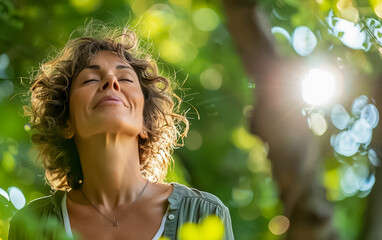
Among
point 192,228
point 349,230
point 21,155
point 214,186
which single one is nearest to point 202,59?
point 214,186

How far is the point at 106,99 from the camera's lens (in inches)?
Answer: 93.4

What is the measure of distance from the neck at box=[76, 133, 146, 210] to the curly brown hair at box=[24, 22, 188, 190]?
0.95ft

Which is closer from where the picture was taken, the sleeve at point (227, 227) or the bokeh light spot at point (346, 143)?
the sleeve at point (227, 227)

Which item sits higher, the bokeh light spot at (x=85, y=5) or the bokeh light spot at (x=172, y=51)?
the bokeh light spot at (x=85, y=5)

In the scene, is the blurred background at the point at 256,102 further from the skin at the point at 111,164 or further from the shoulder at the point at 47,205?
the skin at the point at 111,164

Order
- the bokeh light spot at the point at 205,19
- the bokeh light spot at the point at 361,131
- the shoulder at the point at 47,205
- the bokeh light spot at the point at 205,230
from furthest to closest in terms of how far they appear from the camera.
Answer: the bokeh light spot at the point at 205,19 < the bokeh light spot at the point at 361,131 < the shoulder at the point at 47,205 < the bokeh light spot at the point at 205,230

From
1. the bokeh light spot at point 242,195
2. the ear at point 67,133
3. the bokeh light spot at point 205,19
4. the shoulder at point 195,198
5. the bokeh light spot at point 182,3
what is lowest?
the bokeh light spot at point 242,195

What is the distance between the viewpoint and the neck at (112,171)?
240cm

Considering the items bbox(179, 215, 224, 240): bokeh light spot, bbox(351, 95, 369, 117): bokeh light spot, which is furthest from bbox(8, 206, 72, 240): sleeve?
bbox(351, 95, 369, 117): bokeh light spot

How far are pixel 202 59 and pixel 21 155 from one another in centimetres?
356

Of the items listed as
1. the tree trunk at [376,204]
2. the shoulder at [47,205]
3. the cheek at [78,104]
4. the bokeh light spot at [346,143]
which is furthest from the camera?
the bokeh light spot at [346,143]

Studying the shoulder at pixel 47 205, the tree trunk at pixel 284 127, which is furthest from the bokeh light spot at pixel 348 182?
the shoulder at pixel 47 205

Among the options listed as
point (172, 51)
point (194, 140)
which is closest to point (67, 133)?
point (194, 140)

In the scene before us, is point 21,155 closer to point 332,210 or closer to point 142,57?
point 142,57
